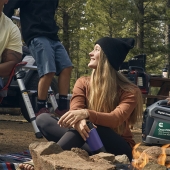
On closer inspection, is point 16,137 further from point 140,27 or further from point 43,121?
point 140,27

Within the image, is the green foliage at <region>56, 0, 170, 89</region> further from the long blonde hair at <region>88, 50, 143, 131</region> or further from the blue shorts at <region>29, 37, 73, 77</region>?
the long blonde hair at <region>88, 50, 143, 131</region>

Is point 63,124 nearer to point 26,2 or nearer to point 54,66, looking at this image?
point 54,66

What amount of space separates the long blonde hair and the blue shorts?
5.38 feet

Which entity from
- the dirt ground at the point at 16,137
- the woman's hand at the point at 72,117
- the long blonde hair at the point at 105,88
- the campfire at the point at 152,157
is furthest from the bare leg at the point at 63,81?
the campfire at the point at 152,157

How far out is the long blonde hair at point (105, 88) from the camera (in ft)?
10.4

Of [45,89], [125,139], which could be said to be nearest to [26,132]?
[45,89]

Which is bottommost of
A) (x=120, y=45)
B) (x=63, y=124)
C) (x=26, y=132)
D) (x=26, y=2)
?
(x=26, y=132)

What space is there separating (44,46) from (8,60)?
2.11ft

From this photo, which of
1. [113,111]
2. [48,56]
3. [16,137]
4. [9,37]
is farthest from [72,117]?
[16,137]

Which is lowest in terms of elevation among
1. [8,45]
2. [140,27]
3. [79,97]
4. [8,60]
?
[140,27]

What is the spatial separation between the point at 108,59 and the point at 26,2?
217 centimetres

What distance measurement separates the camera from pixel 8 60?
4297 millimetres

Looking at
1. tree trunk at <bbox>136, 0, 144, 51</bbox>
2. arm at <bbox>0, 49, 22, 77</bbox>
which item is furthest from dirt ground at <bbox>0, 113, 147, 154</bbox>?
tree trunk at <bbox>136, 0, 144, 51</bbox>

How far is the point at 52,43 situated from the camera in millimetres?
5023
